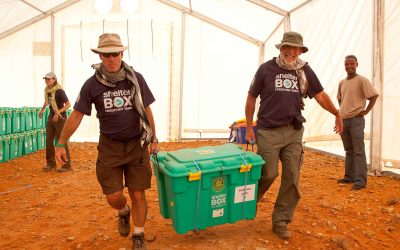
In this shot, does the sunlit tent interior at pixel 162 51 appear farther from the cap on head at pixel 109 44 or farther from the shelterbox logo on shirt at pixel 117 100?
the shelterbox logo on shirt at pixel 117 100

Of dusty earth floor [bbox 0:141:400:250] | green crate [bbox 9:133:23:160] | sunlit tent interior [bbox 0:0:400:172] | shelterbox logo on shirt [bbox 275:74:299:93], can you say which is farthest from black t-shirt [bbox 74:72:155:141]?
sunlit tent interior [bbox 0:0:400:172]

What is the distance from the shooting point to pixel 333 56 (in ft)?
26.8

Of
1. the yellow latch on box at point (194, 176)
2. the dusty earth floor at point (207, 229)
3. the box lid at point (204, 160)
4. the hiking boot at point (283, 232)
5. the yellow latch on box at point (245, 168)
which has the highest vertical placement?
the box lid at point (204, 160)

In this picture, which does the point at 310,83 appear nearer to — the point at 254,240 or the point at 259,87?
the point at 259,87

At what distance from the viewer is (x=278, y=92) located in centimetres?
371

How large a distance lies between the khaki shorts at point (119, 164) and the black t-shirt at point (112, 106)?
0.28 feet

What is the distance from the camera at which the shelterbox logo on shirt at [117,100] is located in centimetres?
323

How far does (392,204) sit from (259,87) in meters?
2.67

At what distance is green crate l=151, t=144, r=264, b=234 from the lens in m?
3.31

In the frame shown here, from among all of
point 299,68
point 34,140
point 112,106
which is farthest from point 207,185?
point 34,140

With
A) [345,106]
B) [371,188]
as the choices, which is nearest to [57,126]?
[345,106]

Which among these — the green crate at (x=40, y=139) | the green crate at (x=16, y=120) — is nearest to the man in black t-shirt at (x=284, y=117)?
the green crate at (x=16, y=120)

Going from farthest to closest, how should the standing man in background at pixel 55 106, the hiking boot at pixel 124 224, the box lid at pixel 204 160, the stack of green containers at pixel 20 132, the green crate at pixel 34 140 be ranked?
the green crate at pixel 34 140
the stack of green containers at pixel 20 132
the standing man in background at pixel 55 106
the hiking boot at pixel 124 224
the box lid at pixel 204 160

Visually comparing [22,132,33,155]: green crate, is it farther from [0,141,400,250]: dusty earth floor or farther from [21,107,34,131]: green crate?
[0,141,400,250]: dusty earth floor
